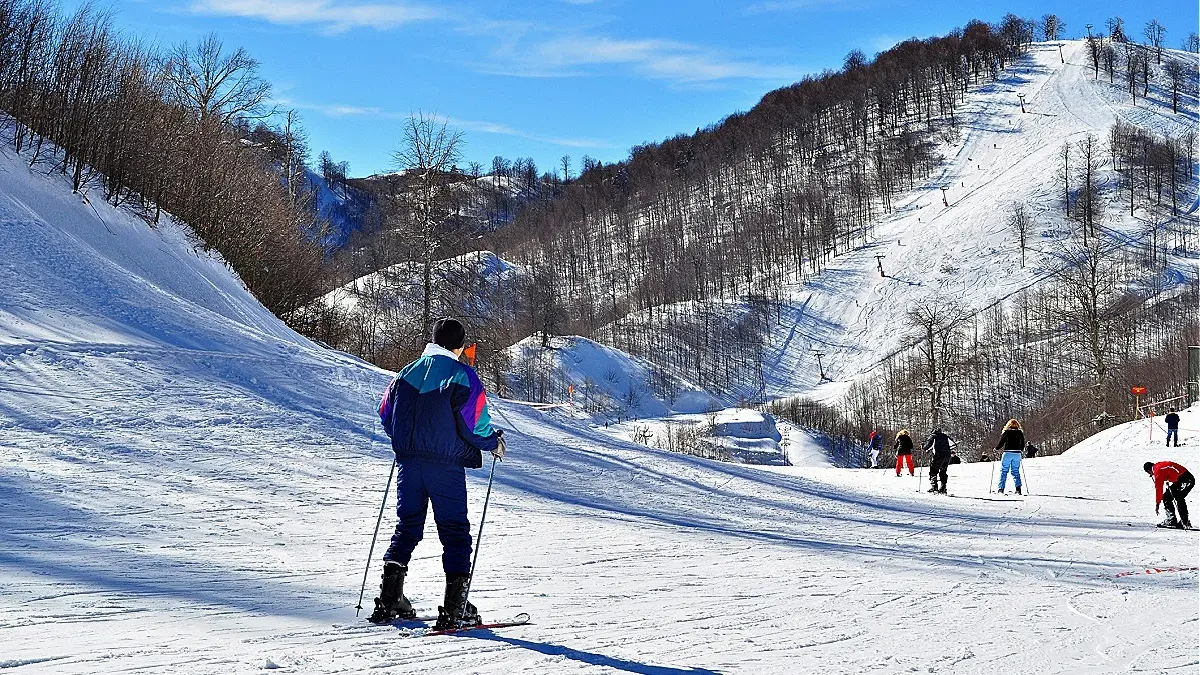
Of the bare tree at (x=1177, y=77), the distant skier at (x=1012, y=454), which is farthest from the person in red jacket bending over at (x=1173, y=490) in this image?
the bare tree at (x=1177, y=77)

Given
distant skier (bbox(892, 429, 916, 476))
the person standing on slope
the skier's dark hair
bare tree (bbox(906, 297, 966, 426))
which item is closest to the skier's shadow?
the person standing on slope

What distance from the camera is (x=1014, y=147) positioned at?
134625 millimetres

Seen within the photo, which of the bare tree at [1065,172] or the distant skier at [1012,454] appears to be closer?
the distant skier at [1012,454]

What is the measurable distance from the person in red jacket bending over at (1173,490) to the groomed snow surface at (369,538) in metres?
0.44

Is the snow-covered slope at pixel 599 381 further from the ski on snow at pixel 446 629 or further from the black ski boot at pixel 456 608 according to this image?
the black ski boot at pixel 456 608

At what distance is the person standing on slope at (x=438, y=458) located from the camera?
17.0 feet

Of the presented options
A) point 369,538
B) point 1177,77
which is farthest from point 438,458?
point 1177,77

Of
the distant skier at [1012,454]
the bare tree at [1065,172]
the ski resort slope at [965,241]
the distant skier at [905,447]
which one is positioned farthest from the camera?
the bare tree at [1065,172]

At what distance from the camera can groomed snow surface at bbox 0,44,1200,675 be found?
4820mm

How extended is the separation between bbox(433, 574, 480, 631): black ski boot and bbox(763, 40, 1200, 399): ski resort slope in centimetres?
8894

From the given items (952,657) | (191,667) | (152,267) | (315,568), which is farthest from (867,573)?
(152,267)

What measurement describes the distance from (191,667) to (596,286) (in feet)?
450

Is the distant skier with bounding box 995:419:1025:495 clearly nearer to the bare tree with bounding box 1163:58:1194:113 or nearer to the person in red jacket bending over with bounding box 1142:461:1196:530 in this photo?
the person in red jacket bending over with bounding box 1142:461:1196:530

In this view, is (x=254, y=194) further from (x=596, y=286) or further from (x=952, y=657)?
(x=596, y=286)
